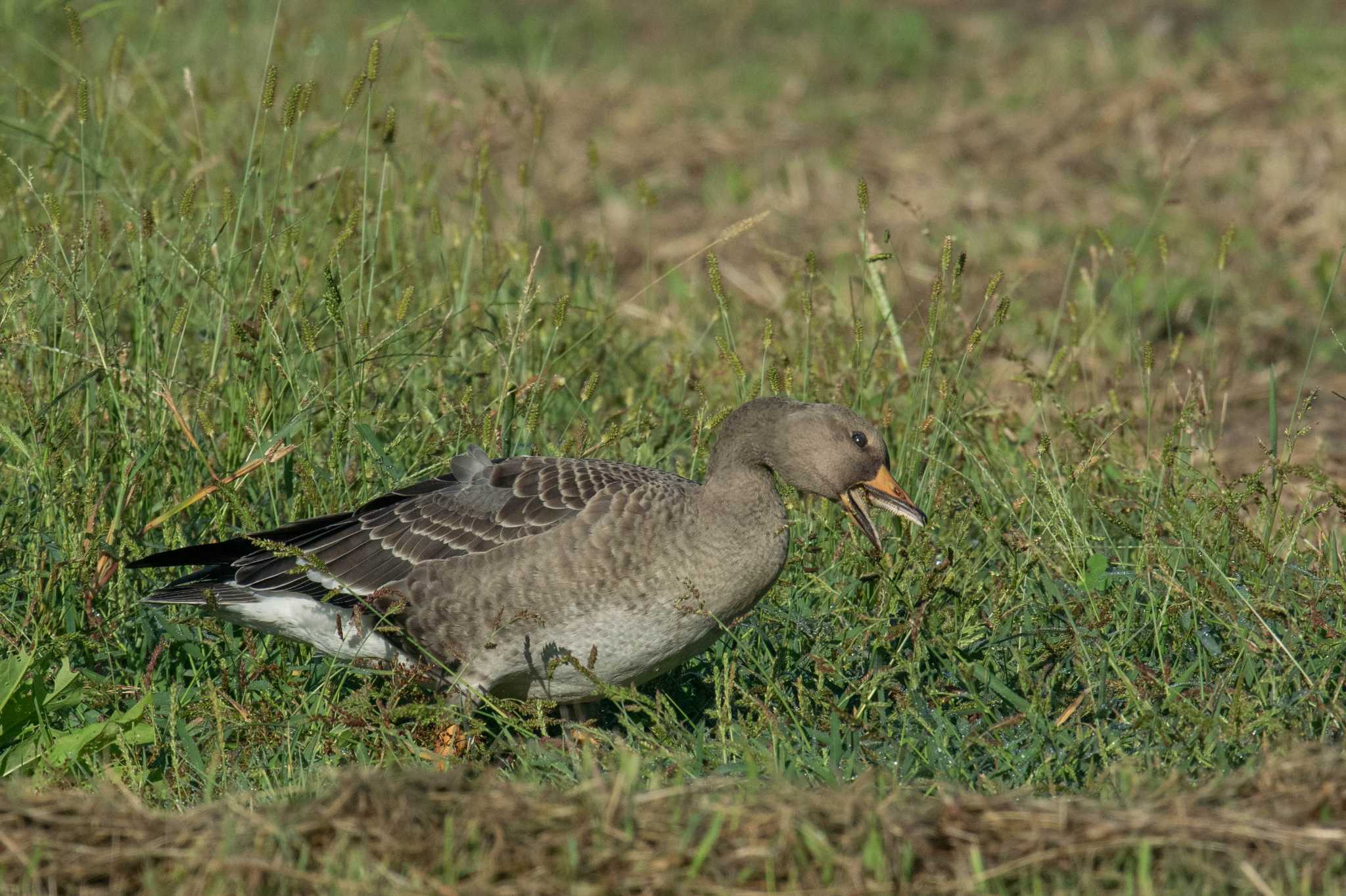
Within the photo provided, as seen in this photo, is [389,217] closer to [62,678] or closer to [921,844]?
[62,678]

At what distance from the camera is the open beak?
4359 mm

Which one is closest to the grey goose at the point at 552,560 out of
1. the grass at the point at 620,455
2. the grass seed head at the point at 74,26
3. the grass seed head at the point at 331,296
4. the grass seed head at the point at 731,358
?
the grass at the point at 620,455

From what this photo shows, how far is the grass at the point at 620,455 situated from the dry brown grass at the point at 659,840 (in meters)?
0.03

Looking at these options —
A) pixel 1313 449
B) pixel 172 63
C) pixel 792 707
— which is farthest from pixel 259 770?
pixel 172 63

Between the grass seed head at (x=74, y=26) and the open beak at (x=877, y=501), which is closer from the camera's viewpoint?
the open beak at (x=877, y=501)

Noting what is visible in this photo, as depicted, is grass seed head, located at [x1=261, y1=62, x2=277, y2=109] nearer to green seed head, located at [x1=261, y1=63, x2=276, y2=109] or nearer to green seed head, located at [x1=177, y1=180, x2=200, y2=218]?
green seed head, located at [x1=261, y1=63, x2=276, y2=109]

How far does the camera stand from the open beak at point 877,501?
4.36 meters

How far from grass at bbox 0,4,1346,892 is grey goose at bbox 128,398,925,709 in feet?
0.50

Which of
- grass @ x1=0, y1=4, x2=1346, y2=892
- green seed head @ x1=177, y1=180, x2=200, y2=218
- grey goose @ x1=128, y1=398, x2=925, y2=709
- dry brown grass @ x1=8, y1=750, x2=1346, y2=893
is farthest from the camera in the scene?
green seed head @ x1=177, y1=180, x2=200, y2=218

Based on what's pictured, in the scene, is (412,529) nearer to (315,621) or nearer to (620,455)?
(315,621)

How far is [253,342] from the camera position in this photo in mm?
4824

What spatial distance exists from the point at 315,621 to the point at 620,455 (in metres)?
1.49

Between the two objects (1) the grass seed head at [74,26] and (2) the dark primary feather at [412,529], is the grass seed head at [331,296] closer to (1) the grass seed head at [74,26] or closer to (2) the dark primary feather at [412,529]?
(2) the dark primary feather at [412,529]

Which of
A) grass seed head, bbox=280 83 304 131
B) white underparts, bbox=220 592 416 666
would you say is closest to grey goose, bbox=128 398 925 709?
white underparts, bbox=220 592 416 666
